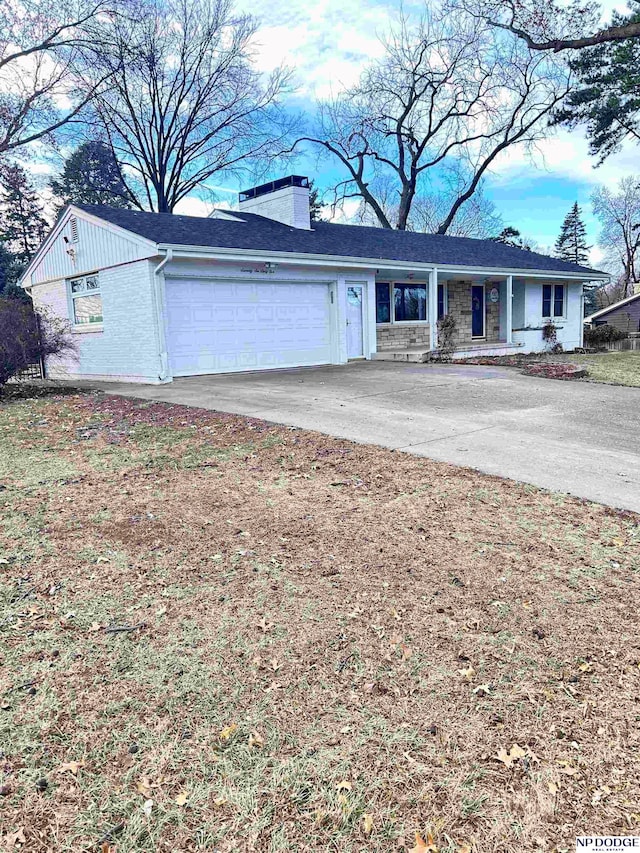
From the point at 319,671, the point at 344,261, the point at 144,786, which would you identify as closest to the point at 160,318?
the point at 344,261

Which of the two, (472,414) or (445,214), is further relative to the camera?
(445,214)

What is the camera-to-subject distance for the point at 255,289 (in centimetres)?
1391

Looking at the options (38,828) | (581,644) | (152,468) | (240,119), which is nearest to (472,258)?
(240,119)

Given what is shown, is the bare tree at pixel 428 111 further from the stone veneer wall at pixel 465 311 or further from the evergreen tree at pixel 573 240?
the evergreen tree at pixel 573 240

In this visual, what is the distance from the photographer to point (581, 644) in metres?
2.67

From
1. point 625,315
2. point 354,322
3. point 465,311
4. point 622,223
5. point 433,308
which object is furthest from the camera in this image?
point 622,223

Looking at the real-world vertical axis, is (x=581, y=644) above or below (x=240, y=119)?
below

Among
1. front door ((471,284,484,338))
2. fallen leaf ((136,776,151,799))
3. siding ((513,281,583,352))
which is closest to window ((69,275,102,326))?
front door ((471,284,484,338))

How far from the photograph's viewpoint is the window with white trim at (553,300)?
2223 centimetres

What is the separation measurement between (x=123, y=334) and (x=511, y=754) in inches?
507

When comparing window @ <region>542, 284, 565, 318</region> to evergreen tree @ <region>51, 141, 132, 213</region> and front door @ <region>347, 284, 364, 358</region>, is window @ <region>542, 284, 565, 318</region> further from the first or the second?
evergreen tree @ <region>51, 141, 132, 213</region>

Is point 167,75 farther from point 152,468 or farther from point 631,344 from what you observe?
point 152,468

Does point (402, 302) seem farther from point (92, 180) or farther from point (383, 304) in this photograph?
point (92, 180)

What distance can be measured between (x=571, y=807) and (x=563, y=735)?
32 centimetres
